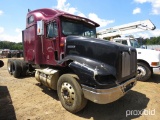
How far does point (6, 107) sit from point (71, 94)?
6.89 feet

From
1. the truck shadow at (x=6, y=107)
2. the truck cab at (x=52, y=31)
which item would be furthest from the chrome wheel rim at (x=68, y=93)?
the truck shadow at (x=6, y=107)

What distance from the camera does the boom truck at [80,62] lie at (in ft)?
14.3

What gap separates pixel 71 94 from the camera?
4891 mm

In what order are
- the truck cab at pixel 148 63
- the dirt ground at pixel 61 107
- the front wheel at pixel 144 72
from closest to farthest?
the dirt ground at pixel 61 107, the truck cab at pixel 148 63, the front wheel at pixel 144 72

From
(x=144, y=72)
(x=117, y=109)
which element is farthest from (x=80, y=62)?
(x=144, y=72)

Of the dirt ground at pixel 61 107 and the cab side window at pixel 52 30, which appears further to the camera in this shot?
the cab side window at pixel 52 30

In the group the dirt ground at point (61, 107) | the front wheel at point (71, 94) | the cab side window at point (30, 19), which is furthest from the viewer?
the cab side window at point (30, 19)

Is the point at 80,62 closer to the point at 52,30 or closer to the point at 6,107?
the point at 52,30

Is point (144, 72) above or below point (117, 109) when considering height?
above

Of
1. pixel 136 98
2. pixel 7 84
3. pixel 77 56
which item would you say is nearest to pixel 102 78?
pixel 77 56

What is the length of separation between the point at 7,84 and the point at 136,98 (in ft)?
18.3

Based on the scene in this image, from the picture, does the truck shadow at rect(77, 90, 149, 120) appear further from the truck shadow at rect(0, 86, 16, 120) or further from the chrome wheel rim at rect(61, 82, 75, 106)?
the truck shadow at rect(0, 86, 16, 120)

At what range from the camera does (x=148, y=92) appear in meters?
6.95

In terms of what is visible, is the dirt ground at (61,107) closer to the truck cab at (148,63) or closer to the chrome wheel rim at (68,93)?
the chrome wheel rim at (68,93)
